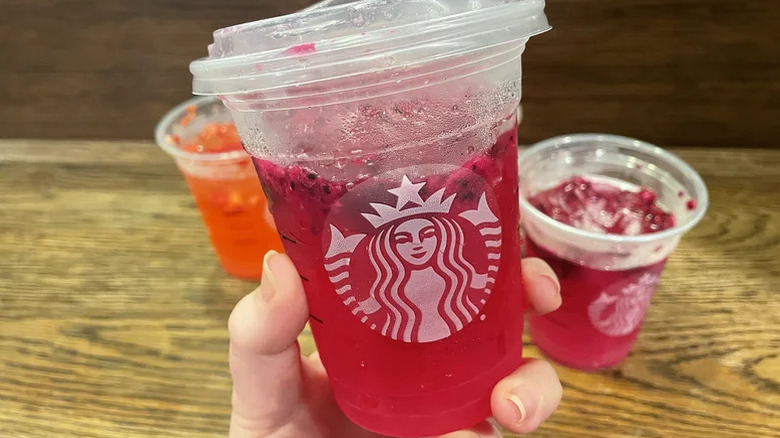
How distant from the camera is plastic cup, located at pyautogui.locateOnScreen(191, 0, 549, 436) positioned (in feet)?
1.45

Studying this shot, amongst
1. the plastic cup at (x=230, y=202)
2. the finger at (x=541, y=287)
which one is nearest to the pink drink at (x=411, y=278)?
the finger at (x=541, y=287)

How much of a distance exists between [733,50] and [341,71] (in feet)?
3.11

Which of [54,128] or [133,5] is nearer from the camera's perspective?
[133,5]

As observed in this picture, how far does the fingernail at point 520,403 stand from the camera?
584mm

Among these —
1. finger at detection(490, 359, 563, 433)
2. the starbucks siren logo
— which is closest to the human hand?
Answer: finger at detection(490, 359, 563, 433)

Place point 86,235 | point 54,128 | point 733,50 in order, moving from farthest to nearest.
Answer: point 54,128 < point 86,235 < point 733,50

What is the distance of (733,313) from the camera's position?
0.93 meters

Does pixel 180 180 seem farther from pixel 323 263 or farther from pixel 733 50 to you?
pixel 733 50

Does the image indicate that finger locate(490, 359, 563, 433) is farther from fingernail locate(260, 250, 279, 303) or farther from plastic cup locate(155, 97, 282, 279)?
plastic cup locate(155, 97, 282, 279)

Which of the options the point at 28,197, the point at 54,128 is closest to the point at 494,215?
the point at 28,197

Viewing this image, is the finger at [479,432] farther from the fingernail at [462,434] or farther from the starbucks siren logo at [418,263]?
the starbucks siren logo at [418,263]

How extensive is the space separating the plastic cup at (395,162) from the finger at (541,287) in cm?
17

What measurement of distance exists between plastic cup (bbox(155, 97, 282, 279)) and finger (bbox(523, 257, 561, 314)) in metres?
0.46

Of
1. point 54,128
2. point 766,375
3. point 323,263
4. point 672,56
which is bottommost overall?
point 766,375
